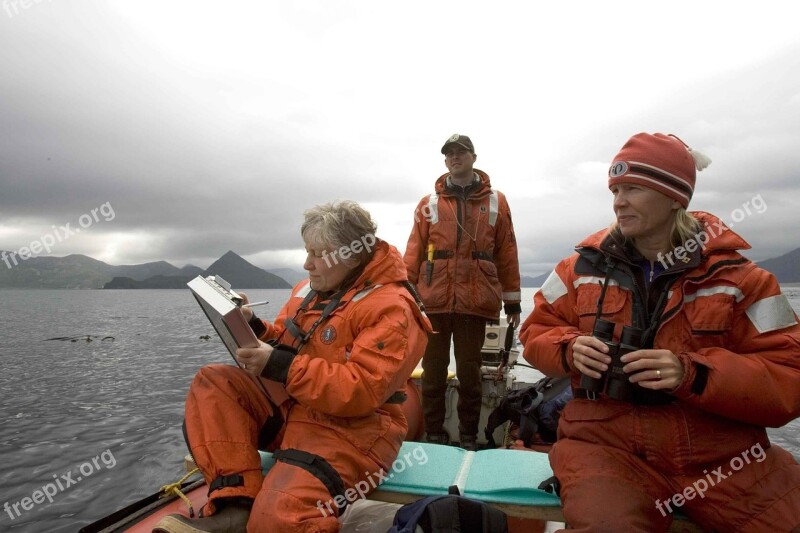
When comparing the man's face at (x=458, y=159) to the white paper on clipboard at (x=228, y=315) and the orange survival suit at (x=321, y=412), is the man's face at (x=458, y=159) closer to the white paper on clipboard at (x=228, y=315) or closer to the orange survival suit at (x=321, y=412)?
the orange survival suit at (x=321, y=412)

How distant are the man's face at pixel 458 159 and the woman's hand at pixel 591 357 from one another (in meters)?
2.80

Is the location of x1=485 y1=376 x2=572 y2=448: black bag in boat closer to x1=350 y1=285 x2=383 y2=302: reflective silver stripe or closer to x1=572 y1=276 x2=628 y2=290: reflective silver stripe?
x1=572 y1=276 x2=628 y2=290: reflective silver stripe

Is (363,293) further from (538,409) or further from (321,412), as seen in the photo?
(538,409)

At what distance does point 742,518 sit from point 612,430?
0.58 meters

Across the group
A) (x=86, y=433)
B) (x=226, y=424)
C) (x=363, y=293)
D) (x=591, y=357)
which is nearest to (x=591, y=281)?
(x=591, y=357)

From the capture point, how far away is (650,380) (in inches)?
82.9

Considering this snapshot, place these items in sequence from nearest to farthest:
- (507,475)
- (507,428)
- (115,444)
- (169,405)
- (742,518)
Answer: (742,518) < (507,475) < (507,428) < (115,444) < (169,405)

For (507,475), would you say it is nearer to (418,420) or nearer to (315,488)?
(315,488)

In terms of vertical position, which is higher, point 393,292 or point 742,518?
point 393,292

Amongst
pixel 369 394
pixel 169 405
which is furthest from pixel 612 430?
pixel 169 405

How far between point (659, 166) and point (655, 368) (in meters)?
0.98

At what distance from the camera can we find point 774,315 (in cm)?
218

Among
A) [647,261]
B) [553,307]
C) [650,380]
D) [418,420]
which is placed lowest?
[418,420]

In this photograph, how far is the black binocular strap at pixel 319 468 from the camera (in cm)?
248
